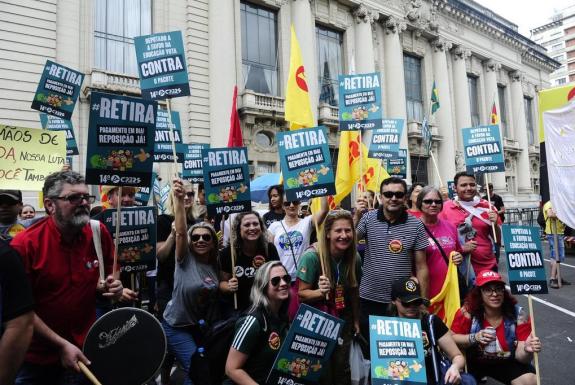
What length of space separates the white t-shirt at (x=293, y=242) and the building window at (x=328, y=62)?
670 inches

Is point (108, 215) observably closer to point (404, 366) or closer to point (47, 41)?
point (404, 366)

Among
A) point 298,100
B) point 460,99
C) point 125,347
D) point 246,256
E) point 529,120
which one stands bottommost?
point 125,347

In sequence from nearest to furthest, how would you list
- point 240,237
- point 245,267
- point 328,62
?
point 245,267, point 240,237, point 328,62

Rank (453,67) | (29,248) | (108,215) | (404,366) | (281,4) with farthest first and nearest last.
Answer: (453,67)
(281,4)
(108,215)
(404,366)
(29,248)

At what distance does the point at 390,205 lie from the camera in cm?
384

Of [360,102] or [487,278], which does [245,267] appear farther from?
[360,102]

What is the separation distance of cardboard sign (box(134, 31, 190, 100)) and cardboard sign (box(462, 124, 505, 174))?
4443 mm

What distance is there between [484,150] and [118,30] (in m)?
13.4

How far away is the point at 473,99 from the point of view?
101ft

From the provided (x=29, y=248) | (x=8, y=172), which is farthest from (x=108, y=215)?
(x=8, y=172)

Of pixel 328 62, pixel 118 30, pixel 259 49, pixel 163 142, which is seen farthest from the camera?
pixel 328 62

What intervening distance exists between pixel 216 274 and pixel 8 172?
11.6ft

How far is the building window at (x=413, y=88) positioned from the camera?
84.9 feet

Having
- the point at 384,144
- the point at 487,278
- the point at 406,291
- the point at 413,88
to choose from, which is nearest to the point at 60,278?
the point at 406,291
